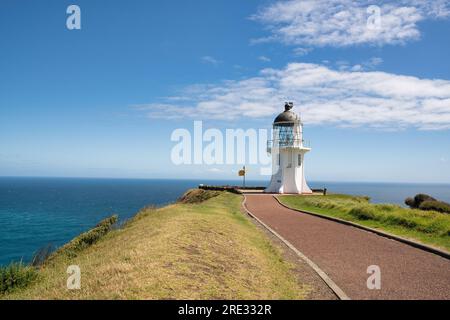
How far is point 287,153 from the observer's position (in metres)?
41.6

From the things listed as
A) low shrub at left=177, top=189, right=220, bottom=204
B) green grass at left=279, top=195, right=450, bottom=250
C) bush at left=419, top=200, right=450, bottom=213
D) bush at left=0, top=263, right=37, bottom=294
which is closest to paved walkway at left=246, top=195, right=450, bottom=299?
green grass at left=279, top=195, right=450, bottom=250

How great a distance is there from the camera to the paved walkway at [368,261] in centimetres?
808

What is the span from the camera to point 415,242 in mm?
12758

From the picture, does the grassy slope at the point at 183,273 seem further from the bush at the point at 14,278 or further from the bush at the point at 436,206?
the bush at the point at 436,206

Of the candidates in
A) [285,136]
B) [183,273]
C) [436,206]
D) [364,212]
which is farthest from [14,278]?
[285,136]

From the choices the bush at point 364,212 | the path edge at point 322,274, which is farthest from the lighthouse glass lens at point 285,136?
the path edge at point 322,274

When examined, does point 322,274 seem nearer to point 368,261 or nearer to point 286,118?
point 368,261

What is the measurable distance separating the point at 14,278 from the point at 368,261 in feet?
31.5

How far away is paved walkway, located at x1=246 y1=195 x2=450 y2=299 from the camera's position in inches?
318

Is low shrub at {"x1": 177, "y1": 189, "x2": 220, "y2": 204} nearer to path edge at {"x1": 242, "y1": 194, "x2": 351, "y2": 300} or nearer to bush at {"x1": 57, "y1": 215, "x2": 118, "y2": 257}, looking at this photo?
bush at {"x1": 57, "y1": 215, "x2": 118, "y2": 257}

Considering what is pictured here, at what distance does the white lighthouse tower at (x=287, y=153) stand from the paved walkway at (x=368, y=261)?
2423cm

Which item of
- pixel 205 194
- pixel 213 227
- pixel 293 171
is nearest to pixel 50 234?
pixel 205 194

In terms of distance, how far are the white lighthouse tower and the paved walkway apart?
24230mm
